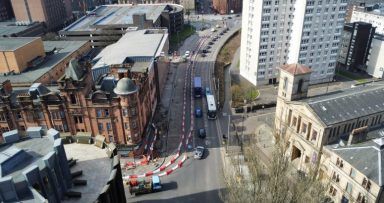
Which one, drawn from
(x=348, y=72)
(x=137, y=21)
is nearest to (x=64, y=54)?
(x=137, y=21)

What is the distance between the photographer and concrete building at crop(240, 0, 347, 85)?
9312 cm

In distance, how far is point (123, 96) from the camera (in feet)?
212

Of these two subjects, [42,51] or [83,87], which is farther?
[42,51]

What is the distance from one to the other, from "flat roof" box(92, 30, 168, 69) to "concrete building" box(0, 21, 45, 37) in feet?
165

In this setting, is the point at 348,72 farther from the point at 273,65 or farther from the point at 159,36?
the point at 159,36

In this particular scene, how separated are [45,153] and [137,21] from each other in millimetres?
98725

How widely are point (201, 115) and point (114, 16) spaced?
91.6 meters

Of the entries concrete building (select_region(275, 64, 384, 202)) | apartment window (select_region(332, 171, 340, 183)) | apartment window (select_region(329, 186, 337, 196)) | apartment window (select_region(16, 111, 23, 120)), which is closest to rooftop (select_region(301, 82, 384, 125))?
concrete building (select_region(275, 64, 384, 202))

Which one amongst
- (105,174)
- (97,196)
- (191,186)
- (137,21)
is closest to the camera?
(97,196)

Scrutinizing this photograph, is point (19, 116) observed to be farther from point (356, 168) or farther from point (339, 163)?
point (356, 168)

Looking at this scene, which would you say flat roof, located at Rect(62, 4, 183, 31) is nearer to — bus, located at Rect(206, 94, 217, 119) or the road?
the road

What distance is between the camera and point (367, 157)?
5144cm

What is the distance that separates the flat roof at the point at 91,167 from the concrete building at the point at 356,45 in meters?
102

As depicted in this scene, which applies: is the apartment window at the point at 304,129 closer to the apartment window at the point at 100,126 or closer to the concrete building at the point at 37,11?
the apartment window at the point at 100,126
